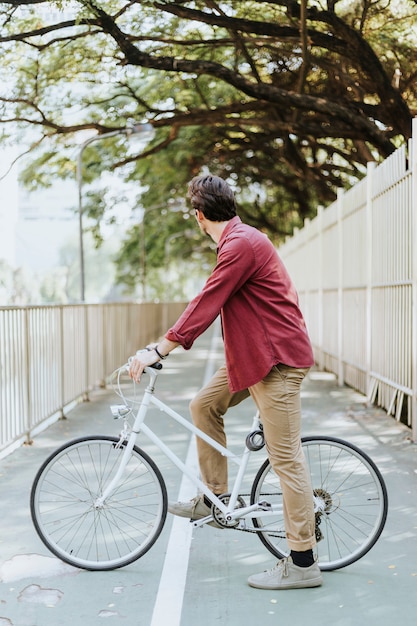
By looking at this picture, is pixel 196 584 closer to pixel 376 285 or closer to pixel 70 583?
pixel 70 583

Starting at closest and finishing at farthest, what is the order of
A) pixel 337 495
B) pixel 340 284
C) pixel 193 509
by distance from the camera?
1. pixel 193 509
2. pixel 337 495
3. pixel 340 284

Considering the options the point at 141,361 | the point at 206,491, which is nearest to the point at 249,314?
the point at 141,361

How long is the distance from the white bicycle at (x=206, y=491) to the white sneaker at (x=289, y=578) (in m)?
0.20

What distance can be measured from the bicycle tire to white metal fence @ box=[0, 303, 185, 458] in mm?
3685

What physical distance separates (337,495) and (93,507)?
1313 mm

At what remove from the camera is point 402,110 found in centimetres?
1462

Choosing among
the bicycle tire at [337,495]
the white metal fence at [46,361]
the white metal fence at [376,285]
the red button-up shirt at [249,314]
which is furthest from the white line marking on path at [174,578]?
the white metal fence at [376,285]

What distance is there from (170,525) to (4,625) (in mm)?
1911

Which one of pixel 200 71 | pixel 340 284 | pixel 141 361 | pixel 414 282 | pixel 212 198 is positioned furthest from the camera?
pixel 340 284

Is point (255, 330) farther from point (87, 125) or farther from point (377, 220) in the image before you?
point (87, 125)

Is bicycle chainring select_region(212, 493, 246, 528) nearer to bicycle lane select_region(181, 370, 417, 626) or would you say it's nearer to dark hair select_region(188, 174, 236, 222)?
bicycle lane select_region(181, 370, 417, 626)

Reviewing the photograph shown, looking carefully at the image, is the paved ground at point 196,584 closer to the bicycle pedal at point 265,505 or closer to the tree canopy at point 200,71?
the bicycle pedal at point 265,505

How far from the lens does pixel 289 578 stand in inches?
184

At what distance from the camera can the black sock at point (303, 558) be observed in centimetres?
468
